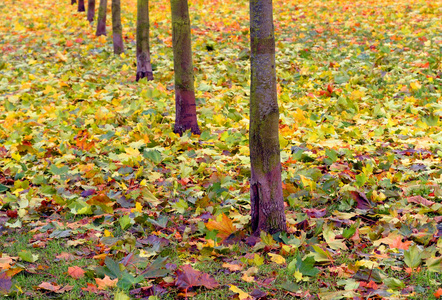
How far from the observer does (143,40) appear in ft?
33.1

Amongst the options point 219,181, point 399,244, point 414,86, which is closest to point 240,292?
point 399,244

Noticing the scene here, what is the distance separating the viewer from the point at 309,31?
14.0m

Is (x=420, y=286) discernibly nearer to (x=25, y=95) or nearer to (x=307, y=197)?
(x=307, y=197)

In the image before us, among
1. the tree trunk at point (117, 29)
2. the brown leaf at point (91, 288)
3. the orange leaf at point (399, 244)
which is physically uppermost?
the tree trunk at point (117, 29)

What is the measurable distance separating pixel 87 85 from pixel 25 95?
1.29m

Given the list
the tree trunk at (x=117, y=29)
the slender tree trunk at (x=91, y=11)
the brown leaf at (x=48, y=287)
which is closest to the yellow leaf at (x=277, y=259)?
the brown leaf at (x=48, y=287)

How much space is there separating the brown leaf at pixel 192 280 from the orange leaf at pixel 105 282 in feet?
1.63

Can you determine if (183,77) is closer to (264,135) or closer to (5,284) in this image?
Result: (264,135)

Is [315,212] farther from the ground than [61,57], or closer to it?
closer to it

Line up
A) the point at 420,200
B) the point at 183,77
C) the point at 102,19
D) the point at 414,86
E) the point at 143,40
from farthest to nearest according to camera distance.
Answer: the point at 102,19
the point at 143,40
the point at 414,86
the point at 183,77
the point at 420,200

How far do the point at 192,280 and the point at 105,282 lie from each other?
67 cm

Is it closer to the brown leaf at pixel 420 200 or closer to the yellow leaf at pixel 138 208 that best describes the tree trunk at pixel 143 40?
the yellow leaf at pixel 138 208

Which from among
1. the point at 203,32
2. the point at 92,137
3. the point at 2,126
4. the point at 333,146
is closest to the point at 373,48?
the point at 203,32

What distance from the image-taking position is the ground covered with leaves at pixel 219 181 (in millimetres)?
3535
